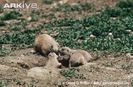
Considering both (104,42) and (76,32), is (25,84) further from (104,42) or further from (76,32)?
(76,32)

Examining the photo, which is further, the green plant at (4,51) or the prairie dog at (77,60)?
the green plant at (4,51)

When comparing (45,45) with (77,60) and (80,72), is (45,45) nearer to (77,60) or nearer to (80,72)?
(77,60)

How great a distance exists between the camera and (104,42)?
1579cm

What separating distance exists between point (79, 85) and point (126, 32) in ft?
23.7

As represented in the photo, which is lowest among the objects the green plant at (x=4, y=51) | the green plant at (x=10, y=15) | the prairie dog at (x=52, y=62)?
the green plant at (x=10, y=15)

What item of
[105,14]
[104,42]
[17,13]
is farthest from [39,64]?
[17,13]

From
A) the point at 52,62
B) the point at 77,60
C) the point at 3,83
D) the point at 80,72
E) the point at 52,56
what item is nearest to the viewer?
the point at 3,83

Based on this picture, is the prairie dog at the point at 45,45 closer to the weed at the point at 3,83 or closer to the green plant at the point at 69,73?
the green plant at the point at 69,73

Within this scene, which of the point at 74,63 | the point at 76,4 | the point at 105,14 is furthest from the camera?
the point at 76,4

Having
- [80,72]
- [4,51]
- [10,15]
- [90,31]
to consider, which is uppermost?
[80,72]

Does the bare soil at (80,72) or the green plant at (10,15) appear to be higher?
the bare soil at (80,72)

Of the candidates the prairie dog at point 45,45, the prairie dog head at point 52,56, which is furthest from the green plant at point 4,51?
the prairie dog head at point 52,56

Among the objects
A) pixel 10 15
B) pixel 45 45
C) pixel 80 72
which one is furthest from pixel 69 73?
pixel 10 15

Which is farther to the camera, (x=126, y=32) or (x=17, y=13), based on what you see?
→ (x=17, y=13)
